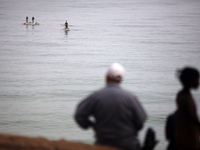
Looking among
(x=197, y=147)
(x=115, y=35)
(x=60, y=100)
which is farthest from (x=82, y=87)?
(x=115, y=35)

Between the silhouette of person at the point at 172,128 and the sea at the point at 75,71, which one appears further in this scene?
the sea at the point at 75,71

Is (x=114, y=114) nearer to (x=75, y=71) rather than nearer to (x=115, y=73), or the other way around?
(x=115, y=73)

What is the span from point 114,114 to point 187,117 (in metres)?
0.77

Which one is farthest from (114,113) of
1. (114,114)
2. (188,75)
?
(188,75)

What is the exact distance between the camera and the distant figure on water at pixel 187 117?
414 centimetres

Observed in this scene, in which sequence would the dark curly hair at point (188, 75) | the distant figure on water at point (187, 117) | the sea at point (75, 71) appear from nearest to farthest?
the distant figure on water at point (187, 117) < the dark curly hair at point (188, 75) < the sea at point (75, 71)

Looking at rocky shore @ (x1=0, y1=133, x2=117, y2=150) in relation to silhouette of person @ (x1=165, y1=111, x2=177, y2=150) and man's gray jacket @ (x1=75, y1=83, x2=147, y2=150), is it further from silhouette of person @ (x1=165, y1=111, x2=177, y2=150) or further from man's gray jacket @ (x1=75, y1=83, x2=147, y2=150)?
silhouette of person @ (x1=165, y1=111, x2=177, y2=150)

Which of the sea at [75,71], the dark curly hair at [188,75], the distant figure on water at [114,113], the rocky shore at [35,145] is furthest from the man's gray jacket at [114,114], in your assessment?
the sea at [75,71]

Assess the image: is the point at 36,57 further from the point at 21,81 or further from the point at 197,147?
the point at 197,147

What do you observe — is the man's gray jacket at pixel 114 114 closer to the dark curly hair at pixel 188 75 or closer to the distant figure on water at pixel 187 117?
the distant figure on water at pixel 187 117

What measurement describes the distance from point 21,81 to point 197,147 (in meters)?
32.0

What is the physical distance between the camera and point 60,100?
2759cm

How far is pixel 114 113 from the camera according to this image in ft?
12.8

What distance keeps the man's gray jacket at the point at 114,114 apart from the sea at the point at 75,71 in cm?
99
